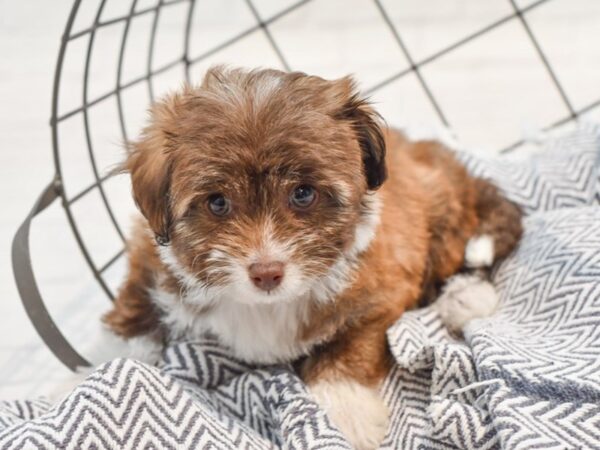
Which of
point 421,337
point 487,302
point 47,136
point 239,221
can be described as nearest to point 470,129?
point 487,302

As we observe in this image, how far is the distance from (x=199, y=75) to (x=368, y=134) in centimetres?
159

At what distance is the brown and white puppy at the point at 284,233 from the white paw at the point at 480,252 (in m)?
0.11

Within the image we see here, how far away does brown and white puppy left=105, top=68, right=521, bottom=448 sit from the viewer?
6.06ft

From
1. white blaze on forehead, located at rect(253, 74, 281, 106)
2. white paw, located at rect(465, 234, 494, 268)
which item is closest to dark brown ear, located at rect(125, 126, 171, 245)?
white blaze on forehead, located at rect(253, 74, 281, 106)

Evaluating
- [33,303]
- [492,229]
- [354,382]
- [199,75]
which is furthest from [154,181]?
[199,75]

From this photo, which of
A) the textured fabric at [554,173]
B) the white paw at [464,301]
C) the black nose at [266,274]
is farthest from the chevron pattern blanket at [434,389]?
the black nose at [266,274]

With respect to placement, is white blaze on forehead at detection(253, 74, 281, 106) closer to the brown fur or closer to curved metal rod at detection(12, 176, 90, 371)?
→ the brown fur

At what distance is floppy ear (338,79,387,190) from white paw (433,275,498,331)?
2.11ft

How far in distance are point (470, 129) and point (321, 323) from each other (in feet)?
6.22

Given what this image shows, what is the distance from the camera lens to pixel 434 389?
87.8 inches

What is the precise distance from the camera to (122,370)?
2.04 m

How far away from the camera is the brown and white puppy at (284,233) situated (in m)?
1.85

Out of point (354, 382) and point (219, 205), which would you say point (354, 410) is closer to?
point (354, 382)

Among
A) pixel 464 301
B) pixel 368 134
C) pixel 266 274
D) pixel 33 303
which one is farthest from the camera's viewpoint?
pixel 464 301
